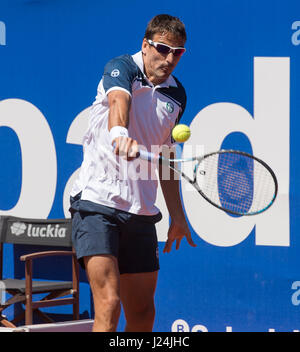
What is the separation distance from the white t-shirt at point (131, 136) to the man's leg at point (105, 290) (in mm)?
293

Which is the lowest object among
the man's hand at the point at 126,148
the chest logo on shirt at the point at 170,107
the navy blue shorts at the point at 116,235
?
the navy blue shorts at the point at 116,235

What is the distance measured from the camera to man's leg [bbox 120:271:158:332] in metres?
3.32

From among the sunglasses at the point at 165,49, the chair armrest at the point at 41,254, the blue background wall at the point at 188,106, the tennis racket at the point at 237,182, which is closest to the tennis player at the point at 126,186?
the sunglasses at the point at 165,49

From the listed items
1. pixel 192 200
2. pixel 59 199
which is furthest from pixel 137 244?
pixel 59 199

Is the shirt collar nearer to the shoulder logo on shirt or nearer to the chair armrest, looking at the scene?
the shoulder logo on shirt

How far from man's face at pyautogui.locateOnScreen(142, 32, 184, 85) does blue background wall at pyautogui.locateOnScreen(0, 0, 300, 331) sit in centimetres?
145

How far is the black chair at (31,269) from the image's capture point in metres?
4.77

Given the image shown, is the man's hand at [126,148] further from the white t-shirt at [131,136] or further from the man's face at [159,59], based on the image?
the man's face at [159,59]

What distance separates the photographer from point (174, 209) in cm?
361

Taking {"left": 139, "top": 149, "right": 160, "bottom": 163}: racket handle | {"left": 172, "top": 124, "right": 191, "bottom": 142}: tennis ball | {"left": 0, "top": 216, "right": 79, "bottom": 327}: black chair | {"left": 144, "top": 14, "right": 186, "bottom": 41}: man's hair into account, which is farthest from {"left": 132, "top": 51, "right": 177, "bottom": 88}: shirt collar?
{"left": 0, "top": 216, "right": 79, "bottom": 327}: black chair

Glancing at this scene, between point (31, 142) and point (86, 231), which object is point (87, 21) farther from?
point (86, 231)

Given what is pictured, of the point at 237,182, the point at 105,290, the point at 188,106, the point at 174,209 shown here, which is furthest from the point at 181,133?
the point at 188,106

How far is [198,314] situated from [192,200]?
0.83 meters

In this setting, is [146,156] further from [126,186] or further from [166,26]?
[166,26]
